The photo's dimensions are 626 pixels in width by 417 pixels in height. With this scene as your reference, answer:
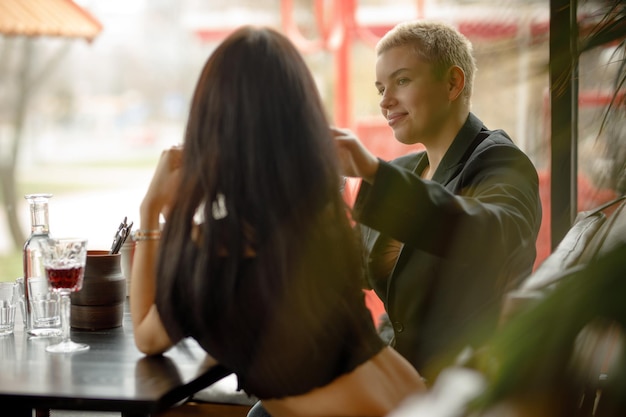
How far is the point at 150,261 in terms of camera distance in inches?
51.0

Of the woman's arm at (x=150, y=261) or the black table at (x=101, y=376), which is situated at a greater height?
the woman's arm at (x=150, y=261)

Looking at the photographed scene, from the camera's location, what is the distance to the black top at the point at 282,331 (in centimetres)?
112

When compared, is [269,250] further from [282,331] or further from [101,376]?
[101,376]

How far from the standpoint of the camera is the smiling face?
1.78 m

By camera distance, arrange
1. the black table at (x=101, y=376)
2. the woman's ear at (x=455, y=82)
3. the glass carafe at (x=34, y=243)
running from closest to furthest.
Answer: the black table at (x=101, y=376)
the glass carafe at (x=34, y=243)
the woman's ear at (x=455, y=82)

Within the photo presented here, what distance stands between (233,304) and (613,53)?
0.86m

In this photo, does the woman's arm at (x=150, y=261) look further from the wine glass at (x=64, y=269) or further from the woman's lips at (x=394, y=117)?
the woman's lips at (x=394, y=117)

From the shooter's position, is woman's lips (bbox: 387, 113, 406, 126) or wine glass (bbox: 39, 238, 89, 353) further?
woman's lips (bbox: 387, 113, 406, 126)

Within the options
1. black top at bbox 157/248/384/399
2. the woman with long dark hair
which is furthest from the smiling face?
black top at bbox 157/248/384/399

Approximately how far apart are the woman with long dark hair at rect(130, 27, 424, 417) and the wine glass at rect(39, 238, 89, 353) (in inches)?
9.9

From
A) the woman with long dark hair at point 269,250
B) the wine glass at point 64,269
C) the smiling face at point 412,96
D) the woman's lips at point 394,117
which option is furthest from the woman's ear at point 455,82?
the wine glass at point 64,269

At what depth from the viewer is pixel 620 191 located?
11.3 inches

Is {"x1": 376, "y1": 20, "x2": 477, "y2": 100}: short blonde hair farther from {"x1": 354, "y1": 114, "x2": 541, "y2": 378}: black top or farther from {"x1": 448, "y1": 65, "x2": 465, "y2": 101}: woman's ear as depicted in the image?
{"x1": 354, "y1": 114, "x2": 541, "y2": 378}: black top

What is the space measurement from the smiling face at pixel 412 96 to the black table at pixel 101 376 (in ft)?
2.53
